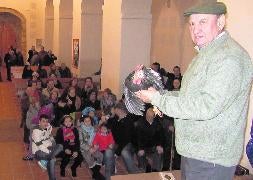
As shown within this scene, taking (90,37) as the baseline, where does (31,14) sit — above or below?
above

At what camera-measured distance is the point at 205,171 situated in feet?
7.33

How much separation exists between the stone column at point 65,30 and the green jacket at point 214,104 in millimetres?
15112

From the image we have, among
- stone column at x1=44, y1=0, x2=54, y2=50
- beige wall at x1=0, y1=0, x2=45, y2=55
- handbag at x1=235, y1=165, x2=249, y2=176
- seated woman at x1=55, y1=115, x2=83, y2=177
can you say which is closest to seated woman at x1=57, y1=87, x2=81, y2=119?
seated woman at x1=55, y1=115, x2=83, y2=177

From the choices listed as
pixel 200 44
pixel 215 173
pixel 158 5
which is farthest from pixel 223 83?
pixel 158 5

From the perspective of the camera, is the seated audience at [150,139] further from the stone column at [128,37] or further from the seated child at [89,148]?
the stone column at [128,37]

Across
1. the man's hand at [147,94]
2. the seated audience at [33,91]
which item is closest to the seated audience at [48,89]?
the seated audience at [33,91]

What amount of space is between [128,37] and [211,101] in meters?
7.79

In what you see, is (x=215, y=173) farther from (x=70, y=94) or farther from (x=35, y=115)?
(x=70, y=94)

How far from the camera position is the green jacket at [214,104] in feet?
6.64

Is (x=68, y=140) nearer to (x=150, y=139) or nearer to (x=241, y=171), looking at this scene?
(x=150, y=139)

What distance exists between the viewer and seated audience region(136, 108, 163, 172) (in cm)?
697

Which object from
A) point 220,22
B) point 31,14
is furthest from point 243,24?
point 31,14

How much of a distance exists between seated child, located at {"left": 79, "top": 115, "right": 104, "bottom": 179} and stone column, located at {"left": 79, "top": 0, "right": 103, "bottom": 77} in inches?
272

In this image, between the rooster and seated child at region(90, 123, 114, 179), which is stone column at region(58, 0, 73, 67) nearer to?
seated child at region(90, 123, 114, 179)
